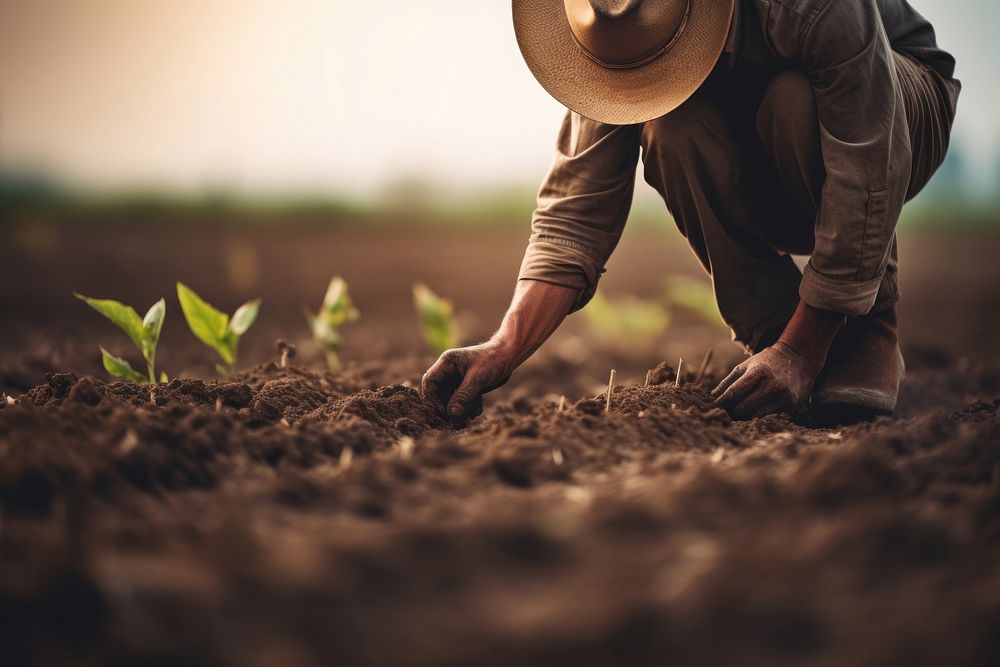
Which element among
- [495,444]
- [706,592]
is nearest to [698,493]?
[706,592]

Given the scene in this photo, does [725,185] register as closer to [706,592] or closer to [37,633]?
[706,592]

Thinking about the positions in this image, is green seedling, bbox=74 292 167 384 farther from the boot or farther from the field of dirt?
the boot

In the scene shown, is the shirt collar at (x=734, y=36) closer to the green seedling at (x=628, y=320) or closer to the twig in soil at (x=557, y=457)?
the twig in soil at (x=557, y=457)

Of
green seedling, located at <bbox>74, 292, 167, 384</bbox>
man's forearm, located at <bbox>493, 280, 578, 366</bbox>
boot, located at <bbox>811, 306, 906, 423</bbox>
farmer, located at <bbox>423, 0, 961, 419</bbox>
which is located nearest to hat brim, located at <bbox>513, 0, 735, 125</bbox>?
farmer, located at <bbox>423, 0, 961, 419</bbox>

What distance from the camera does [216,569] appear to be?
92 centimetres

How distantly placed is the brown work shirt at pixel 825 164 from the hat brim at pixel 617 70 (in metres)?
0.08

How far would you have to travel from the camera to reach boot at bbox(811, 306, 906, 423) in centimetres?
213

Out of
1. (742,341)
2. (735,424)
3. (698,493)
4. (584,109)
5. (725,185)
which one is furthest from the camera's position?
(742,341)

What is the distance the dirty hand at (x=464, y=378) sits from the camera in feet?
6.12

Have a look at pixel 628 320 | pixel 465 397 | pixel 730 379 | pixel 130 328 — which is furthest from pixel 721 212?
pixel 628 320

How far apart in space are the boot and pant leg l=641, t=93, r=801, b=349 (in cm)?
18

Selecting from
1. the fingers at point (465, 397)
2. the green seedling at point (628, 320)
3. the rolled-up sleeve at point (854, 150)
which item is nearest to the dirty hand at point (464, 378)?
the fingers at point (465, 397)

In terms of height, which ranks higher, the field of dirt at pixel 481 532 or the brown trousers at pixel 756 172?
the brown trousers at pixel 756 172

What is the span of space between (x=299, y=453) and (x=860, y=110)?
1387mm
